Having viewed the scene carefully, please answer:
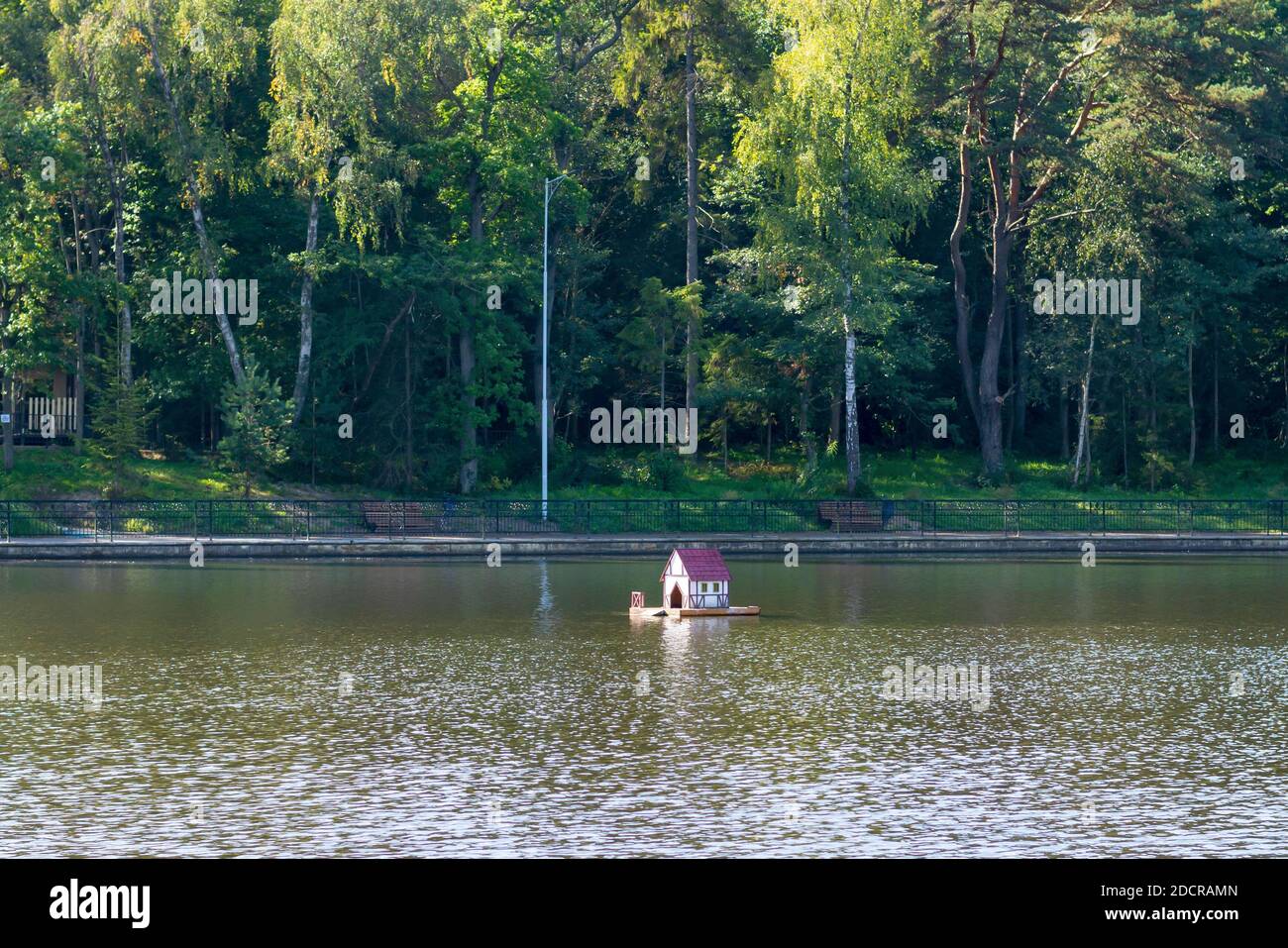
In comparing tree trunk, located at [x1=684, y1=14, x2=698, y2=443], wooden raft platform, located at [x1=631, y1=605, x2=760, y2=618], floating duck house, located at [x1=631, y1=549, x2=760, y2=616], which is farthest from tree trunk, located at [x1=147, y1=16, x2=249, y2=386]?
wooden raft platform, located at [x1=631, y1=605, x2=760, y2=618]

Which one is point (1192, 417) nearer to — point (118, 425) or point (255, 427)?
point (255, 427)

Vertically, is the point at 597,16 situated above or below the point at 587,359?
above

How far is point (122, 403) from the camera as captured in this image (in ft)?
176

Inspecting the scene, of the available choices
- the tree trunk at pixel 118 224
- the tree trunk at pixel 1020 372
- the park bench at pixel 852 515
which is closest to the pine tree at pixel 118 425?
the tree trunk at pixel 118 224

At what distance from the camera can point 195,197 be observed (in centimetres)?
5778

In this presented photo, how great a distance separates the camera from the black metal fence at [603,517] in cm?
4922

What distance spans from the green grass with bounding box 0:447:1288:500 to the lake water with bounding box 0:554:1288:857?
1996 cm

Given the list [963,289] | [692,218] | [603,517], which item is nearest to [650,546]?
[603,517]

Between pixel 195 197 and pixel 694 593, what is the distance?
3191 cm

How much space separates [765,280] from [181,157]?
2178 cm

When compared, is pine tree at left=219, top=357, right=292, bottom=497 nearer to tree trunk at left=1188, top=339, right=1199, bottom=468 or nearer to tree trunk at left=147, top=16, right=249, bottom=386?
tree trunk at left=147, top=16, right=249, bottom=386

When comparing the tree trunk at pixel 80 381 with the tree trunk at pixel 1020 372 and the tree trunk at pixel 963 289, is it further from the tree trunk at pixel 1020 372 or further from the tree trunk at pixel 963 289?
the tree trunk at pixel 1020 372
